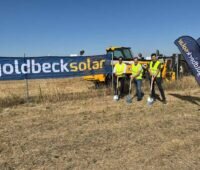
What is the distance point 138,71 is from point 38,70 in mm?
3910

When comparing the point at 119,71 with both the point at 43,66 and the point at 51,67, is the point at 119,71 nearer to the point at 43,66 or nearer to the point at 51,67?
the point at 51,67

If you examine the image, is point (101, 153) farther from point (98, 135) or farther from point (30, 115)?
point (30, 115)

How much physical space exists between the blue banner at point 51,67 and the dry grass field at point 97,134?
2.93ft

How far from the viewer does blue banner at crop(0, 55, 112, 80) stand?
13.3m

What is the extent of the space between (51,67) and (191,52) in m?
5.51

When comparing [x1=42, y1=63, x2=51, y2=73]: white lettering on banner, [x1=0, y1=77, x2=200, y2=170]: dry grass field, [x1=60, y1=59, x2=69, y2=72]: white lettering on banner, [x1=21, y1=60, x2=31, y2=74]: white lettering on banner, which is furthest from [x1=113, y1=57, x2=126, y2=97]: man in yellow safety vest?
[x1=21, y1=60, x2=31, y2=74]: white lettering on banner

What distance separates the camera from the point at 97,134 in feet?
28.2

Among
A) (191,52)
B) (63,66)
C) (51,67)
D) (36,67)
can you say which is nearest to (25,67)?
(36,67)

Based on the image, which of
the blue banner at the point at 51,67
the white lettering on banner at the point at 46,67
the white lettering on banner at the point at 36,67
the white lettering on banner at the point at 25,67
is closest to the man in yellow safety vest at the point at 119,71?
the blue banner at the point at 51,67

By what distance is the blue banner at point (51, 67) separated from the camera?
13.3 meters

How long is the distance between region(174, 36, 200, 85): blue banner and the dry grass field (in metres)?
1.35

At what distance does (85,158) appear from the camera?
6816 mm

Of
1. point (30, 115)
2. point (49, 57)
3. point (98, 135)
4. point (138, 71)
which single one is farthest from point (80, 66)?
point (98, 135)

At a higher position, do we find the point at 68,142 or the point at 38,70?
the point at 38,70
